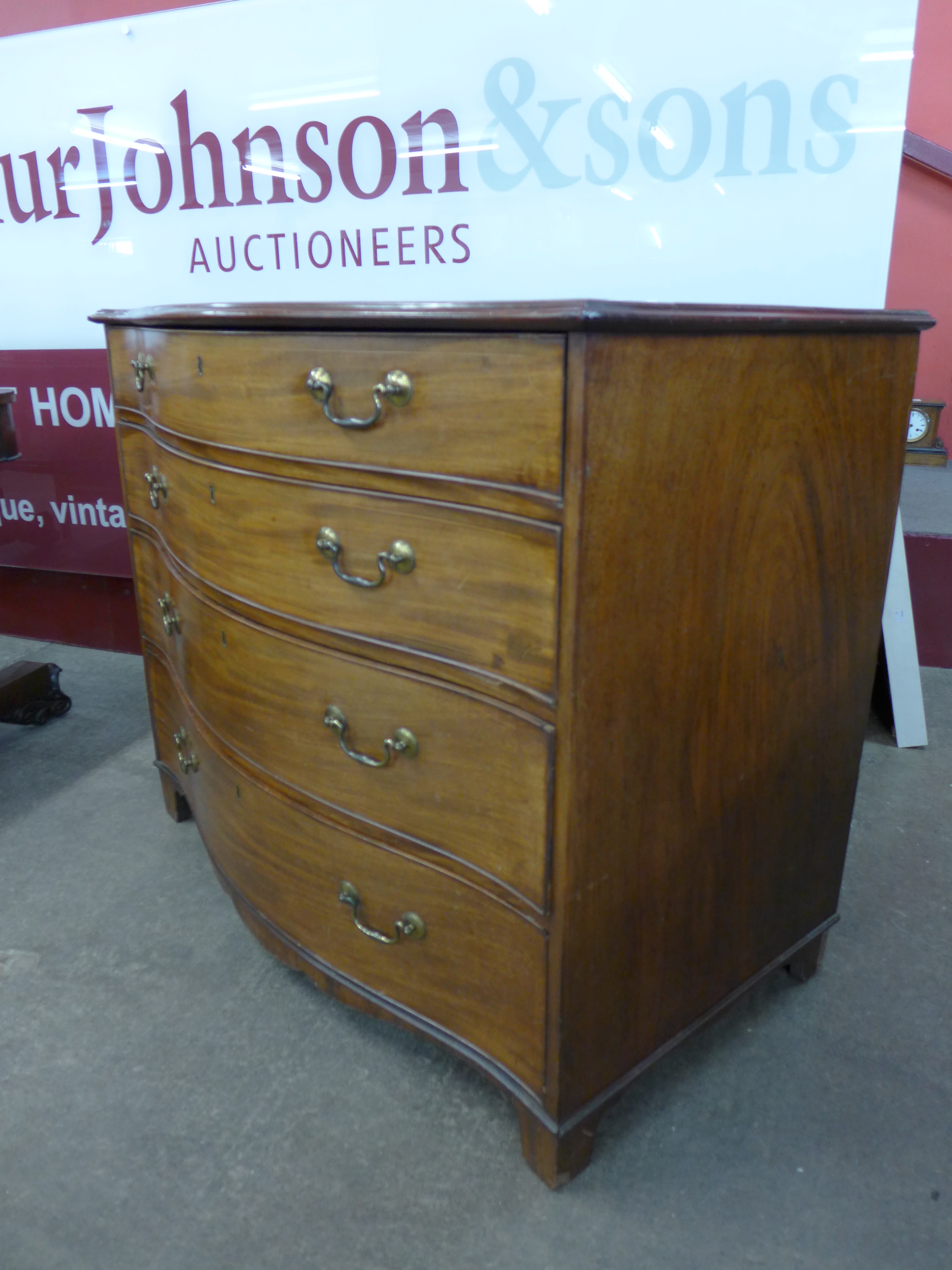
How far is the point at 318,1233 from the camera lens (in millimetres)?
1042

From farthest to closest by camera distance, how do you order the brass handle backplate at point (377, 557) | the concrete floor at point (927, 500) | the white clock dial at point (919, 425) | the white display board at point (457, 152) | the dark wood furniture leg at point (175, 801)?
1. the white clock dial at point (919, 425)
2. the concrete floor at point (927, 500)
3. the dark wood furniture leg at point (175, 801)
4. the white display board at point (457, 152)
5. the brass handle backplate at point (377, 557)

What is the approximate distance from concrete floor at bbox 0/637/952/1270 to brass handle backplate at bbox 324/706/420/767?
48 centimetres

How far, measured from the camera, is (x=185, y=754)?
1.60m

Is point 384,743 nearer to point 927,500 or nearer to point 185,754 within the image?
point 185,754

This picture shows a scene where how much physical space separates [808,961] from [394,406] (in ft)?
3.46

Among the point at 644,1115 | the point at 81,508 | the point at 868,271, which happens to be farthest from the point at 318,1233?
the point at 81,508

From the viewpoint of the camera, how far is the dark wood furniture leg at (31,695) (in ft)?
7.50

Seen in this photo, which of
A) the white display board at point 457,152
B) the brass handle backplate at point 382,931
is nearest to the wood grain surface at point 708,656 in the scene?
the brass handle backplate at point 382,931

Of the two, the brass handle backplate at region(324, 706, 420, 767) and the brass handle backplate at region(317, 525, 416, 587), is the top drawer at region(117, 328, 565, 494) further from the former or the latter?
the brass handle backplate at region(324, 706, 420, 767)

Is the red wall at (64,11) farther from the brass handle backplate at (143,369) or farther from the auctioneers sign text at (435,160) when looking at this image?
the brass handle backplate at (143,369)

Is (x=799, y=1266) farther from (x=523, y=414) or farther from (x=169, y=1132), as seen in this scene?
(x=523, y=414)

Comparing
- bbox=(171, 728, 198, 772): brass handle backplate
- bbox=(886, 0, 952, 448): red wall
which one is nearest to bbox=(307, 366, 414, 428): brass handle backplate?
bbox=(171, 728, 198, 772): brass handle backplate

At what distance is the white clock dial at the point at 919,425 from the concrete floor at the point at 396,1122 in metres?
Answer: 2.59

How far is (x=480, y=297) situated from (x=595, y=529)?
4.65ft
